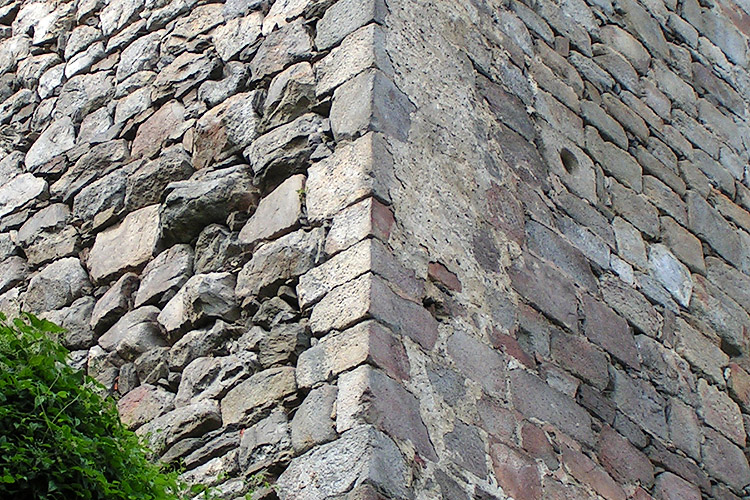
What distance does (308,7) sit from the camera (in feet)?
14.8

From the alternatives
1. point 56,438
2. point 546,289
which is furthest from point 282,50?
point 56,438

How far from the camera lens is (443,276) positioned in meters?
3.90

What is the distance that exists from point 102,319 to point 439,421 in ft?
4.48

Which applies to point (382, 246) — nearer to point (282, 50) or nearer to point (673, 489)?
point (282, 50)

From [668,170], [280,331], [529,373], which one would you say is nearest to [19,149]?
[280,331]

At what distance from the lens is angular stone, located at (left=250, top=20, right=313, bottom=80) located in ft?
14.4

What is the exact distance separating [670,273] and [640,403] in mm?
782

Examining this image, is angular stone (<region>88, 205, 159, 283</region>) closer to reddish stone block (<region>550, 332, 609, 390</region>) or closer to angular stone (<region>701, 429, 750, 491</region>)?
reddish stone block (<region>550, 332, 609, 390</region>)

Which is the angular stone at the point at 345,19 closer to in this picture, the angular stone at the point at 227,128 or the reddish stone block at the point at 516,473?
the angular stone at the point at 227,128

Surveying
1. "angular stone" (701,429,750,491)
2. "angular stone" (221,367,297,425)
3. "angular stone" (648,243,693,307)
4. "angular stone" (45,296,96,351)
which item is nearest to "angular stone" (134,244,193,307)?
"angular stone" (45,296,96,351)

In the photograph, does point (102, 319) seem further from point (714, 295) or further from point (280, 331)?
point (714, 295)

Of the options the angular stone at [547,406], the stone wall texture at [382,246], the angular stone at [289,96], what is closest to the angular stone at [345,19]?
the stone wall texture at [382,246]

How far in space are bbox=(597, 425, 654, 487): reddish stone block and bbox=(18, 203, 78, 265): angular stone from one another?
205 centimetres

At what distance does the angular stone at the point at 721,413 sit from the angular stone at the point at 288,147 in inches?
72.7
